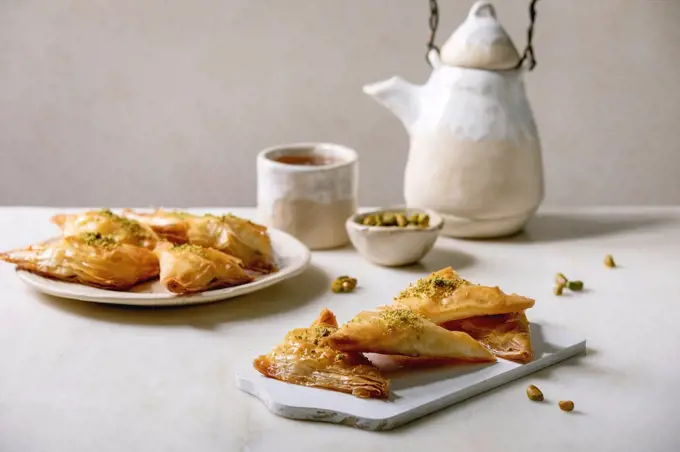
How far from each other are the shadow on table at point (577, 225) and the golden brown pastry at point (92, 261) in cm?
65

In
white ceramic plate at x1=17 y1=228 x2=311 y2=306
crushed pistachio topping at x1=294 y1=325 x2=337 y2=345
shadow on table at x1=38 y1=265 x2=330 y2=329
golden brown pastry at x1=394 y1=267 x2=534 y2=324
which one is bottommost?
shadow on table at x1=38 y1=265 x2=330 y2=329

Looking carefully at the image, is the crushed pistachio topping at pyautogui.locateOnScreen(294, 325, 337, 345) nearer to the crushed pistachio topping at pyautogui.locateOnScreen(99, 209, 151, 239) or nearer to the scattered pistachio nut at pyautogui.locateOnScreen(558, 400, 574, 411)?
the scattered pistachio nut at pyautogui.locateOnScreen(558, 400, 574, 411)

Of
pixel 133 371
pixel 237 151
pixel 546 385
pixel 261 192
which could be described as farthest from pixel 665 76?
pixel 133 371

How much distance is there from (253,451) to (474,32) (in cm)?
93

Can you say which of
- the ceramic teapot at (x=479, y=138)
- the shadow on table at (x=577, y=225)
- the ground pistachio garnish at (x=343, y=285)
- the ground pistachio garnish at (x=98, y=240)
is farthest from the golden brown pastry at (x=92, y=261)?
the shadow on table at (x=577, y=225)

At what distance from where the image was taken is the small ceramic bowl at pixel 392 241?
1.48 metres

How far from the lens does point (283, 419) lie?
973mm

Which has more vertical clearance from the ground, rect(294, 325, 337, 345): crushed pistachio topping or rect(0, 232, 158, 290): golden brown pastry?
rect(294, 325, 337, 345): crushed pistachio topping

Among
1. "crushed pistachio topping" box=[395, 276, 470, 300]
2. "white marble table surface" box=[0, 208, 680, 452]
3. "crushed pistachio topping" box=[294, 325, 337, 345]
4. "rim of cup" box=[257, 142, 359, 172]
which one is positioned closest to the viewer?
"white marble table surface" box=[0, 208, 680, 452]

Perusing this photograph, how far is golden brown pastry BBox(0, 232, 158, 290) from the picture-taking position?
4.26ft

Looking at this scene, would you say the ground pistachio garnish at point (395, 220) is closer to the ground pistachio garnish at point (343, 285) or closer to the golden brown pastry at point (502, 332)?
the ground pistachio garnish at point (343, 285)

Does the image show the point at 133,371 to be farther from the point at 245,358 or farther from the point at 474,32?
the point at 474,32

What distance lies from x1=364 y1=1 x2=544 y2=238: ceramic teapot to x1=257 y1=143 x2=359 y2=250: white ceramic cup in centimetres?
14

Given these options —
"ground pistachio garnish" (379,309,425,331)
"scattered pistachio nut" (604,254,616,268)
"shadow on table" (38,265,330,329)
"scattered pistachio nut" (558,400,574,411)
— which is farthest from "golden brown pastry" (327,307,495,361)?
"scattered pistachio nut" (604,254,616,268)
